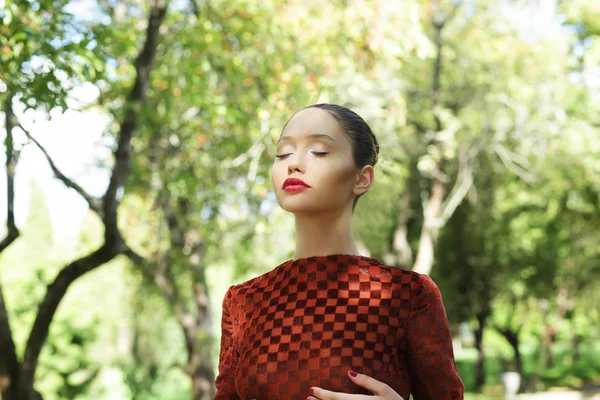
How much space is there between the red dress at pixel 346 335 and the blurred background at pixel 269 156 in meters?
0.72

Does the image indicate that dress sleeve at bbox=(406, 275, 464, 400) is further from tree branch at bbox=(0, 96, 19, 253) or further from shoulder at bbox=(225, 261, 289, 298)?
tree branch at bbox=(0, 96, 19, 253)

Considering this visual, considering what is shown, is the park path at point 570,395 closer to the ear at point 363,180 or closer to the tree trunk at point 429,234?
the tree trunk at point 429,234

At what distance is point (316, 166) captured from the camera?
78.5 inches

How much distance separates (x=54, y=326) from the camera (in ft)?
43.1

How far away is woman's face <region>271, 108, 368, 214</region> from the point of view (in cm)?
199

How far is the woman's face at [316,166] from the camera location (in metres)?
1.99

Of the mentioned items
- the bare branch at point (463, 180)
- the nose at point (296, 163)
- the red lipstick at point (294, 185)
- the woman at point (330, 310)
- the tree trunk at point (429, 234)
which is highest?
the nose at point (296, 163)

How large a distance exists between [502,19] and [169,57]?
7517 millimetres

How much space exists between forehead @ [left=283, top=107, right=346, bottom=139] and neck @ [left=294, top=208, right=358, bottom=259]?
207 mm

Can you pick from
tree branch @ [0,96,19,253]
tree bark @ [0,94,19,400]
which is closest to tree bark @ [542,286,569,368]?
tree bark @ [0,94,19,400]

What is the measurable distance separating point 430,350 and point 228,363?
54 centimetres

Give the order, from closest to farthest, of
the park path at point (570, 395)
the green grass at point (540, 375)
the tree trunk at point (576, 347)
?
1. the park path at point (570, 395)
2. the green grass at point (540, 375)
3. the tree trunk at point (576, 347)

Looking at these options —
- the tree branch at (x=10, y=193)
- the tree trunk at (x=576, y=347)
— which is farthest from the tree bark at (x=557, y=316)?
the tree branch at (x=10, y=193)

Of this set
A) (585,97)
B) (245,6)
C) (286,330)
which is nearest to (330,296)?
(286,330)
